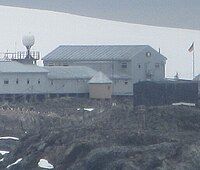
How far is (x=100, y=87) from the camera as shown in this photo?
216 ft

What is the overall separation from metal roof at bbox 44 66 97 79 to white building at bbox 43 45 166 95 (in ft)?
5.32

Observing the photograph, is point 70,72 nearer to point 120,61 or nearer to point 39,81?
point 39,81

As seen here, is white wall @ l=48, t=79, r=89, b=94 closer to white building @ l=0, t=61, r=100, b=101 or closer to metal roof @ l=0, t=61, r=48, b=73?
white building @ l=0, t=61, r=100, b=101

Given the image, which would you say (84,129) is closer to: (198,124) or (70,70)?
(198,124)

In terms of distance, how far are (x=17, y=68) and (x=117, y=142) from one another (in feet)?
90.5

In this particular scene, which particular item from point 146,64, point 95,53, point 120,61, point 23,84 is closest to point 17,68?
point 23,84

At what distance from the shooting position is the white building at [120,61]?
6931 cm

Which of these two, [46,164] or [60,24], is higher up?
[60,24]

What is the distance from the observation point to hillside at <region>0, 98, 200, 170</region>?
36544 mm

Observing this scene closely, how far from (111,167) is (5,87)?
28.9m

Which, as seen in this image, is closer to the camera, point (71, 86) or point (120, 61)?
point (71, 86)

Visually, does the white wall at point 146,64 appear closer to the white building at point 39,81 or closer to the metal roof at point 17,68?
the white building at point 39,81

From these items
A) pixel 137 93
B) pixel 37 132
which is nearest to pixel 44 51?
pixel 137 93

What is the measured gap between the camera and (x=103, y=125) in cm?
4284
